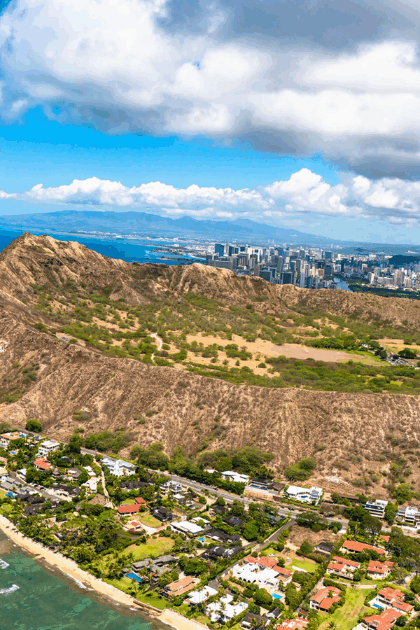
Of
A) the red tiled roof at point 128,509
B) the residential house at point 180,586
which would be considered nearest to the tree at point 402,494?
the residential house at point 180,586

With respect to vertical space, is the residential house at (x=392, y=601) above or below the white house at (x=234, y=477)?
below

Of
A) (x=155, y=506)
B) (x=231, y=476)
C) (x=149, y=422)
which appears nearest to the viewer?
(x=155, y=506)

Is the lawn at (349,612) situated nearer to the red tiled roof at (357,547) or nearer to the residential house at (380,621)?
the residential house at (380,621)

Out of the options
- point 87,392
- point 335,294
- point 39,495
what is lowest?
point 39,495

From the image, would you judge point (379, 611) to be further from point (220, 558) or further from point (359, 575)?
point (220, 558)

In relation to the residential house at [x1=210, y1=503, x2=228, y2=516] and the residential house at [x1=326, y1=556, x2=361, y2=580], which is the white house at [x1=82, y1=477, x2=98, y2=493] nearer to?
the residential house at [x1=210, y1=503, x2=228, y2=516]

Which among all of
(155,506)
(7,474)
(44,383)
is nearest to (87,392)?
(44,383)

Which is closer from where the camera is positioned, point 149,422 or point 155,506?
point 155,506
